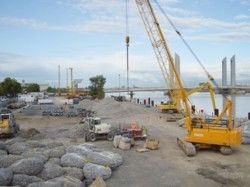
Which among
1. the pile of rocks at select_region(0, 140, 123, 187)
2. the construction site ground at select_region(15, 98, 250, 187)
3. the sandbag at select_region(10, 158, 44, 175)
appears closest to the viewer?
the pile of rocks at select_region(0, 140, 123, 187)

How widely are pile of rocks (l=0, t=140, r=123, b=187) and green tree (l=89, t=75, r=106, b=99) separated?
8442 cm

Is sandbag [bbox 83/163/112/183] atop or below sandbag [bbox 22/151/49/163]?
below

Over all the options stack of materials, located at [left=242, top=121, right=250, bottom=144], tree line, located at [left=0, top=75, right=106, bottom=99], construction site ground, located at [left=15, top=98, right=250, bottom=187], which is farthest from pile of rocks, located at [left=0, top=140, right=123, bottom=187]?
tree line, located at [left=0, top=75, right=106, bottom=99]

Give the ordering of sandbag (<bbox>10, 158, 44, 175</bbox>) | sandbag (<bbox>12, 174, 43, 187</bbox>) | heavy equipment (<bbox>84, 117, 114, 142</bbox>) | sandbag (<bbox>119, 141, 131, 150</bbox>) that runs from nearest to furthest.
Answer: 1. sandbag (<bbox>12, 174, 43, 187</bbox>)
2. sandbag (<bbox>10, 158, 44, 175</bbox>)
3. sandbag (<bbox>119, 141, 131, 150</bbox>)
4. heavy equipment (<bbox>84, 117, 114, 142</bbox>)

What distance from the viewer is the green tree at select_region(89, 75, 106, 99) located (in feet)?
358

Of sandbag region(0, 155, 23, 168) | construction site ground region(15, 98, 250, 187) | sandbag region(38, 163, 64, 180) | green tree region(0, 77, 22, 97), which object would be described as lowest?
construction site ground region(15, 98, 250, 187)

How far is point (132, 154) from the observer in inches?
1030

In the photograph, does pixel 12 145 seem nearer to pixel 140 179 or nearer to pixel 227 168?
pixel 140 179

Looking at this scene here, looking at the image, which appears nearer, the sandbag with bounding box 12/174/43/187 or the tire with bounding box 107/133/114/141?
the sandbag with bounding box 12/174/43/187

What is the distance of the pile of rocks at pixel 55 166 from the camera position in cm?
1848

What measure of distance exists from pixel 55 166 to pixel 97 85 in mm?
90330

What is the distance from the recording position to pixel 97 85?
363 ft

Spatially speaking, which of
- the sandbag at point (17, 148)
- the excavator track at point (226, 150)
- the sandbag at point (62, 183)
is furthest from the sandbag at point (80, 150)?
the excavator track at point (226, 150)

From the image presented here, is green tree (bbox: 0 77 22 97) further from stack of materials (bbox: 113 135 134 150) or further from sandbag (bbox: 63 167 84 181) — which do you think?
sandbag (bbox: 63 167 84 181)
